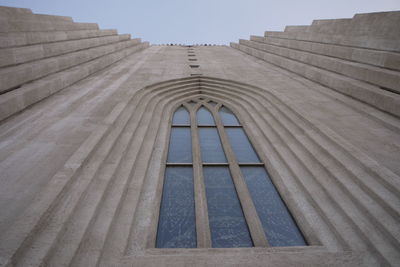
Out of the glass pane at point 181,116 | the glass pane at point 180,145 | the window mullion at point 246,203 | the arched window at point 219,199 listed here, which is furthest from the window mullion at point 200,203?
the glass pane at point 181,116

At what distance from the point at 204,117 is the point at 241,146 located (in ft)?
9.61

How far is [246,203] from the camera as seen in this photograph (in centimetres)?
536

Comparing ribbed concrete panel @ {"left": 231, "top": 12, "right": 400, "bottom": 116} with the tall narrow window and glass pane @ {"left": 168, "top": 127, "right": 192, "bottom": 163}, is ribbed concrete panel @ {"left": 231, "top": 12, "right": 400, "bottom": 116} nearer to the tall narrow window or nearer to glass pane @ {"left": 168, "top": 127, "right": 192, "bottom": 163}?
glass pane @ {"left": 168, "top": 127, "right": 192, "bottom": 163}

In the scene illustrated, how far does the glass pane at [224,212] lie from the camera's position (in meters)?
4.56

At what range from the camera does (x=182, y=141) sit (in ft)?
26.9

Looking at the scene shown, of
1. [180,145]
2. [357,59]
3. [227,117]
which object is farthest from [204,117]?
[357,59]

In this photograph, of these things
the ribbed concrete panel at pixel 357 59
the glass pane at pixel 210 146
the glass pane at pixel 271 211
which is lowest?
the glass pane at pixel 271 211

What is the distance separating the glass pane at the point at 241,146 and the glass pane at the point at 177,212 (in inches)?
74.4

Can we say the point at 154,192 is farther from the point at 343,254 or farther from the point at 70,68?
the point at 70,68

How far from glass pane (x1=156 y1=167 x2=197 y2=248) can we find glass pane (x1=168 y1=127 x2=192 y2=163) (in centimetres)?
57

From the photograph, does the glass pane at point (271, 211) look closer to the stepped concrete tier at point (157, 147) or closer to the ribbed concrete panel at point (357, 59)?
the stepped concrete tier at point (157, 147)

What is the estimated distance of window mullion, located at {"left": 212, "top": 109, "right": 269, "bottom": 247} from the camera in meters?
4.52

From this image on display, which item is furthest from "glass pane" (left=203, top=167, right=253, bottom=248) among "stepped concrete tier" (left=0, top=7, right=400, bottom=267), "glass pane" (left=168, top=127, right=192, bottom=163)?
"glass pane" (left=168, top=127, right=192, bottom=163)

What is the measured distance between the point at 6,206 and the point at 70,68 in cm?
946
